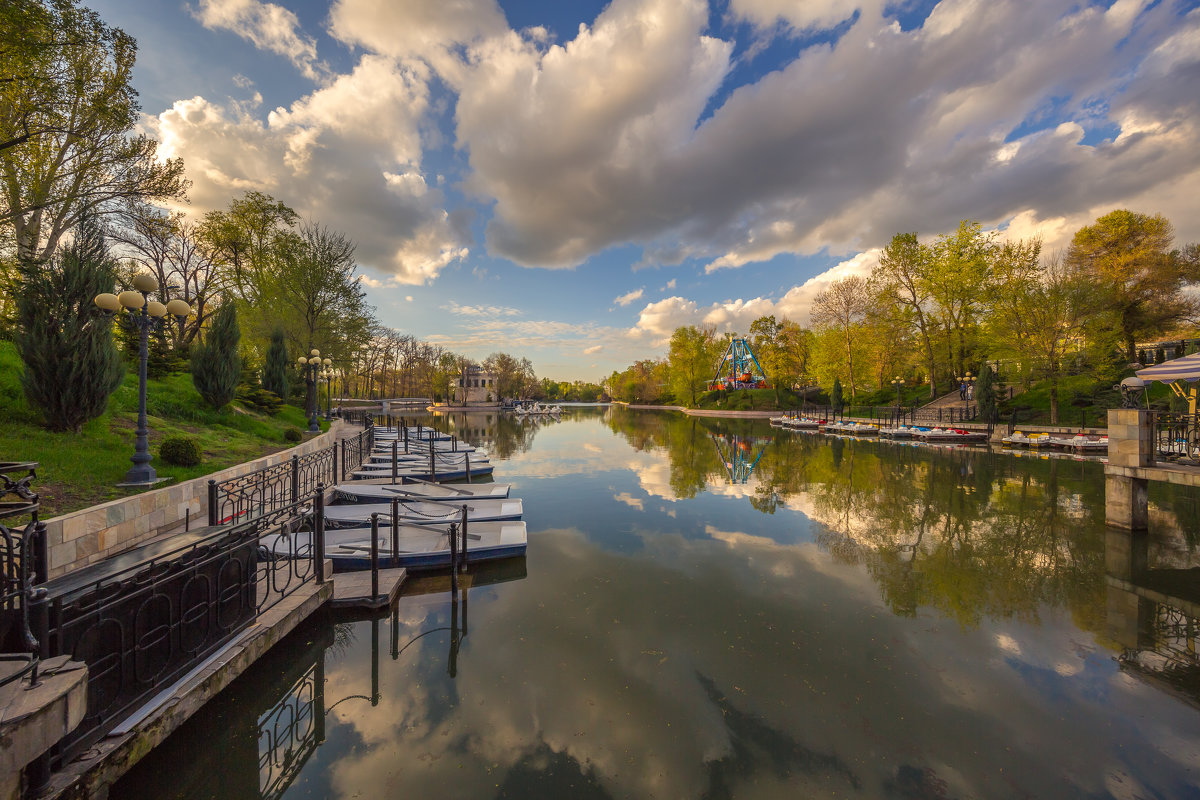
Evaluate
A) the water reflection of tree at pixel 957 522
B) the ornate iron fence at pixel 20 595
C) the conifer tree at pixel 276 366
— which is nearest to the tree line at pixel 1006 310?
the water reflection of tree at pixel 957 522

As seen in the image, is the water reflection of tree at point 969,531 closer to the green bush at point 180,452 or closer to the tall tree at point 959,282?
the green bush at point 180,452

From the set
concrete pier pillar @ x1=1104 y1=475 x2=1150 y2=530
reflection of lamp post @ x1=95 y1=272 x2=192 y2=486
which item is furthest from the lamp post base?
concrete pier pillar @ x1=1104 y1=475 x2=1150 y2=530

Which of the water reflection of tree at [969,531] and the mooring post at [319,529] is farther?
the water reflection of tree at [969,531]

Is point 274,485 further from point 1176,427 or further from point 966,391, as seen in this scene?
point 966,391

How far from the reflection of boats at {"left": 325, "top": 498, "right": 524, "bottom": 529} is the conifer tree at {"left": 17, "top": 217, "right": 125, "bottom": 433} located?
5.34 metres

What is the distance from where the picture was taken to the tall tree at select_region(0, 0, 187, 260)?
10.7 meters

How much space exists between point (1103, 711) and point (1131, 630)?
2279 millimetres

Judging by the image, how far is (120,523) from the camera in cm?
642

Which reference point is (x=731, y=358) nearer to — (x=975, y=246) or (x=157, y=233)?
(x=975, y=246)

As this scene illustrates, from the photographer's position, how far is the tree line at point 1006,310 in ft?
77.1

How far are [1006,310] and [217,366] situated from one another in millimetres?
38219

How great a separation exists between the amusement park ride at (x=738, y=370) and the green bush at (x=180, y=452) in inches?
2193

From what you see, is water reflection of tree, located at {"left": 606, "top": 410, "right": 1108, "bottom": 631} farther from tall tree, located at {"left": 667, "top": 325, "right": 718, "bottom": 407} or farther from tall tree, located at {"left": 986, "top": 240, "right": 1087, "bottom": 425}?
tall tree, located at {"left": 667, "top": 325, "right": 718, "bottom": 407}

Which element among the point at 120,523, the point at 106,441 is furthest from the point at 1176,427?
the point at 106,441
